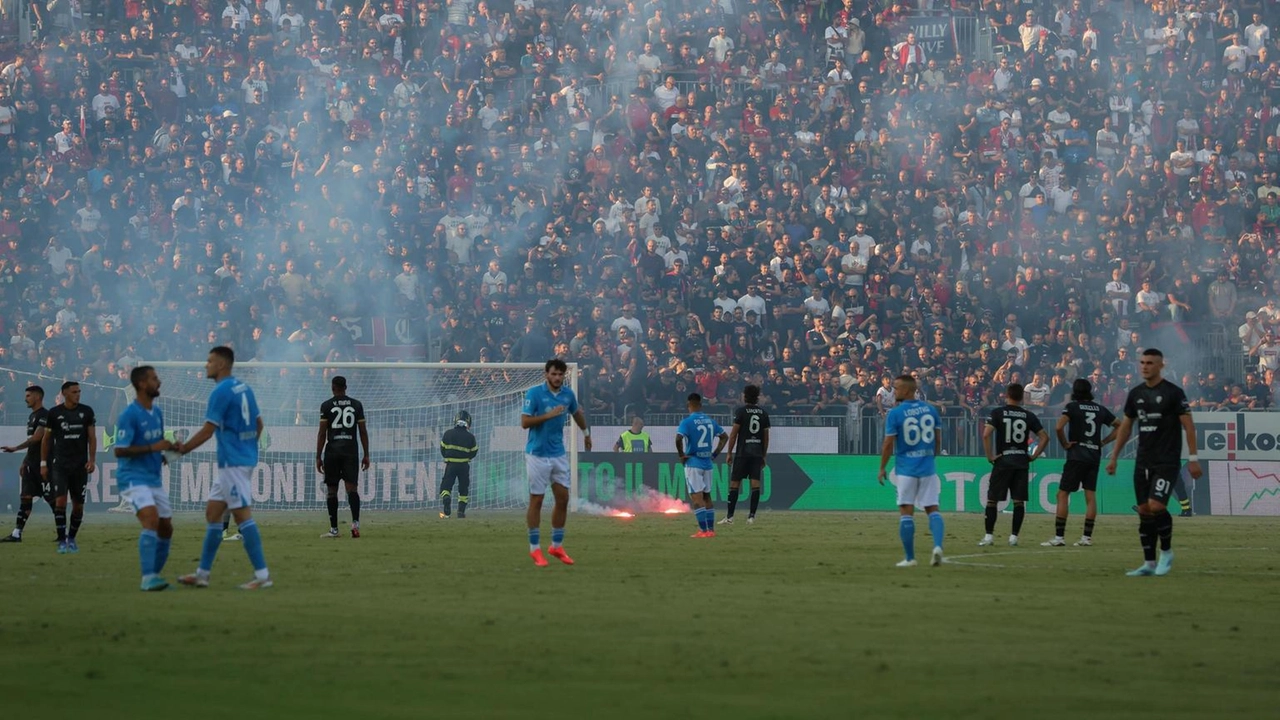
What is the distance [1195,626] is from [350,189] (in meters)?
27.9

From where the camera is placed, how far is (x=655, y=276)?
34.1 meters

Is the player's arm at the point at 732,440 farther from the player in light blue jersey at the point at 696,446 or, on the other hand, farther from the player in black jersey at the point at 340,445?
the player in black jersey at the point at 340,445

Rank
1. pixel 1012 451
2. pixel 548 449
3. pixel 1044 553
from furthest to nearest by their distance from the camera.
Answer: pixel 1012 451, pixel 1044 553, pixel 548 449

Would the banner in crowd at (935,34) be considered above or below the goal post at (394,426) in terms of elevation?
above

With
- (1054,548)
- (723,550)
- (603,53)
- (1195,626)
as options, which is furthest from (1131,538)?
(603,53)

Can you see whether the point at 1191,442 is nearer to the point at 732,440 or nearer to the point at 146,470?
the point at 146,470

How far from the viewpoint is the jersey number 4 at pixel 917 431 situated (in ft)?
56.1

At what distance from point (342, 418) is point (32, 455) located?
15.1 ft

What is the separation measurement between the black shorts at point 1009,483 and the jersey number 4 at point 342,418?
9318 millimetres

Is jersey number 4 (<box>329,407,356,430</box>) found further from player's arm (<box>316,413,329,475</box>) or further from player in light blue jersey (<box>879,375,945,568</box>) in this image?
player in light blue jersey (<box>879,375,945,568</box>)

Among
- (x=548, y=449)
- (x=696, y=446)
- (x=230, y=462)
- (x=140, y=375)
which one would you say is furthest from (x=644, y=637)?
(x=696, y=446)

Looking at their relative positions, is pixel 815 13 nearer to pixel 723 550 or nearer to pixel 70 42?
pixel 70 42

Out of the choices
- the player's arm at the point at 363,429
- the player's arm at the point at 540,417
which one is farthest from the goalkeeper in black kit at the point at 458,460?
the player's arm at the point at 540,417

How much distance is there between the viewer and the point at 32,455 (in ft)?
74.5
